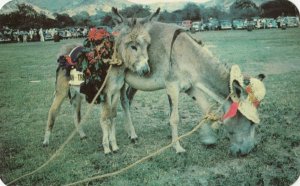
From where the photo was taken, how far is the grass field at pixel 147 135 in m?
3.94

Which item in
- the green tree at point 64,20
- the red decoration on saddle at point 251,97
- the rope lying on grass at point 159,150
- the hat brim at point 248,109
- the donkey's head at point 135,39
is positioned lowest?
the rope lying on grass at point 159,150

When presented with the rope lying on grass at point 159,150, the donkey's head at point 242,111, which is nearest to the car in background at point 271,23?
the donkey's head at point 242,111

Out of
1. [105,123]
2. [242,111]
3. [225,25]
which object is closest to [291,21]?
[225,25]

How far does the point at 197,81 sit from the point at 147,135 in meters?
0.77

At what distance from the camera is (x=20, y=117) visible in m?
4.06

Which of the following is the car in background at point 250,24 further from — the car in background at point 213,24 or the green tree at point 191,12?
the green tree at point 191,12

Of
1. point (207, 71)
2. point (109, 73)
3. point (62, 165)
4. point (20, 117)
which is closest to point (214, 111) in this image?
point (207, 71)

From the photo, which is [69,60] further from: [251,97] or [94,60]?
[251,97]

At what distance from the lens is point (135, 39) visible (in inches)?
148

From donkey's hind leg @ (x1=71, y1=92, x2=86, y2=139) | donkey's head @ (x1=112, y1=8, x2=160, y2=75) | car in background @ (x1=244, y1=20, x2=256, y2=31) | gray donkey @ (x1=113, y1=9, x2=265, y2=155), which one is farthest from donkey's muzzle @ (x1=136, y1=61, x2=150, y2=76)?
car in background @ (x1=244, y1=20, x2=256, y2=31)

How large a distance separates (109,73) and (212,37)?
1.09 metres

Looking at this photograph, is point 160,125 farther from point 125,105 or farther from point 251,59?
point 251,59

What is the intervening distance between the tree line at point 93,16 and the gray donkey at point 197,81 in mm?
248

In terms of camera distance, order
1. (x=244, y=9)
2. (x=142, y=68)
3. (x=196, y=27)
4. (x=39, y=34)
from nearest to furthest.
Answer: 1. (x=142, y=68)
2. (x=196, y=27)
3. (x=39, y=34)
4. (x=244, y=9)
